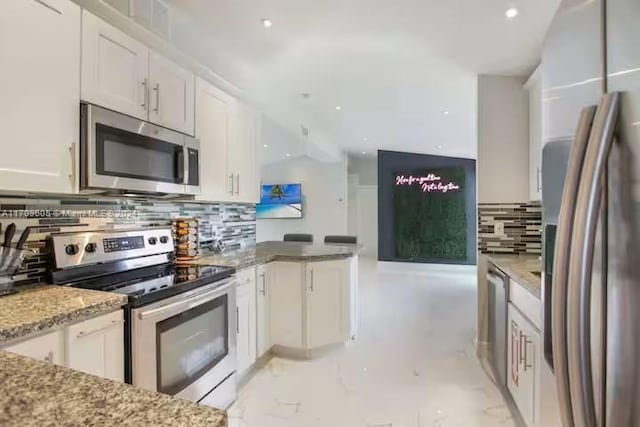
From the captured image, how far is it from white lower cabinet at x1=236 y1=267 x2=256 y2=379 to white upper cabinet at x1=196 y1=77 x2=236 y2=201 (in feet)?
2.27

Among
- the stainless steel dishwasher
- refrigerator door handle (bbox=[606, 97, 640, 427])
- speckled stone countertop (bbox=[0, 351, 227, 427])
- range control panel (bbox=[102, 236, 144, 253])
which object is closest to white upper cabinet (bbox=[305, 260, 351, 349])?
the stainless steel dishwasher

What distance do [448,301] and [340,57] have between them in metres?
3.67

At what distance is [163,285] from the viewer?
186cm

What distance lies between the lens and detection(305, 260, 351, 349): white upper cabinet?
305 centimetres

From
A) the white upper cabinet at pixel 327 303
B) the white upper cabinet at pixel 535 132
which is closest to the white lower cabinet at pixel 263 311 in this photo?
the white upper cabinet at pixel 327 303

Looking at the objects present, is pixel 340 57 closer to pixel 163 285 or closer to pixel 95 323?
pixel 163 285

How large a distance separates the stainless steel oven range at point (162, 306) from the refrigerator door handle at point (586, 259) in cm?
161

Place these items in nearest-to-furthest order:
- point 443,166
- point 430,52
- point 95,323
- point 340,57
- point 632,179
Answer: point 632,179 → point 95,323 → point 430,52 → point 340,57 → point 443,166

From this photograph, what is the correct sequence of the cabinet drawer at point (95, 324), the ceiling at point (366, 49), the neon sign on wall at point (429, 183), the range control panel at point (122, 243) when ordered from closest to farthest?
the cabinet drawer at point (95, 324) < the range control panel at point (122, 243) < the ceiling at point (366, 49) < the neon sign on wall at point (429, 183)

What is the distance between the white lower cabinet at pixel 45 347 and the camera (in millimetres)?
1201

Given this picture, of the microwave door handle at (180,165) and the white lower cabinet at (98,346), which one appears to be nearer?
the white lower cabinet at (98,346)

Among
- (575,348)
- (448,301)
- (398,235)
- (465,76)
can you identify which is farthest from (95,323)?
(398,235)

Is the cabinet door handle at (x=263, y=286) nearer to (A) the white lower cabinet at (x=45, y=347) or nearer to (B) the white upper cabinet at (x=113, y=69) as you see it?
(B) the white upper cabinet at (x=113, y=69)

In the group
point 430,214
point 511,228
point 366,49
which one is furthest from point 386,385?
point 430,214
